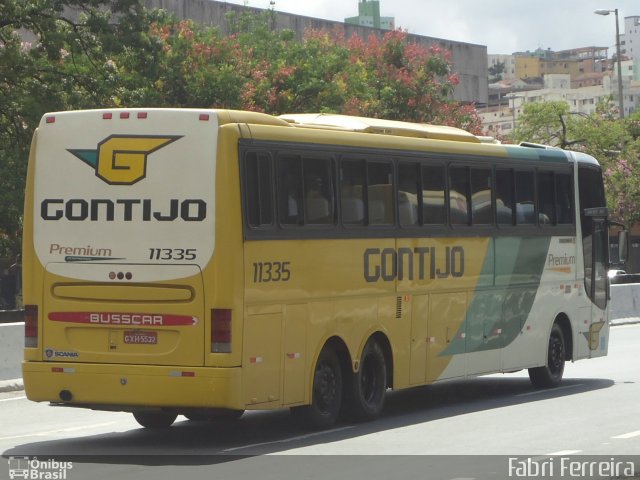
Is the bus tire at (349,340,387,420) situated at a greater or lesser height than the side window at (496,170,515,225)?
lesser

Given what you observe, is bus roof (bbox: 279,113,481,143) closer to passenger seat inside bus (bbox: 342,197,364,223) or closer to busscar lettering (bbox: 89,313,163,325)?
passenger seat inside bus (bbox: 342,197,364,223)

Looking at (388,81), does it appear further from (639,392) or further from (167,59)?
(639,392)

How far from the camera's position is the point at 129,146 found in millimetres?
13328

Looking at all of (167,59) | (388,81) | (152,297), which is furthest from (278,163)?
(388,81)

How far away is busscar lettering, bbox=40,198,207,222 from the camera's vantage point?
515 inches

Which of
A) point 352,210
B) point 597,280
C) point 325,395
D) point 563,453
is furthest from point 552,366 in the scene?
point 563,453

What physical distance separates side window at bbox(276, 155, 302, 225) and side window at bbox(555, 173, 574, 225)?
6301 mm

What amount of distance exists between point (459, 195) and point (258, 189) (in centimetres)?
422

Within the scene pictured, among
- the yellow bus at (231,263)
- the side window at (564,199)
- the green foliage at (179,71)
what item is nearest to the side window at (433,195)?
the yellow bus at (231,263)

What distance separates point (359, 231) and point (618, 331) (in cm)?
1855

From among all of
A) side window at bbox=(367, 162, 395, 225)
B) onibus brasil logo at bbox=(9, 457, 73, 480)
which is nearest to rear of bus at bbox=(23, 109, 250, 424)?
onibus brasil logo at bbox=(9, 457, 73, 480)

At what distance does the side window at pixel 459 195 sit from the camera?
55.5ft

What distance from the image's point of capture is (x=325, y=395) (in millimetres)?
14523

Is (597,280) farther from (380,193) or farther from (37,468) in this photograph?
(37,468)
